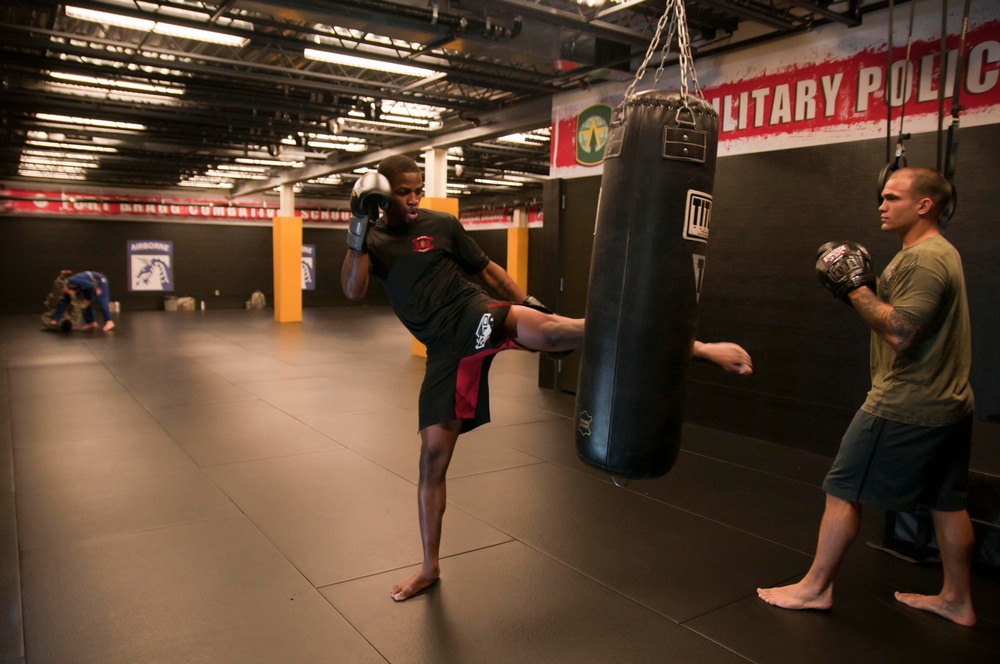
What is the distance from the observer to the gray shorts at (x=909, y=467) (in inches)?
88.4

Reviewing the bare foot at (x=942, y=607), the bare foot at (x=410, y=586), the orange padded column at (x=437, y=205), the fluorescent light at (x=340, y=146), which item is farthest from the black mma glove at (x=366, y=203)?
the fluorescent light at (x=340, y=146)

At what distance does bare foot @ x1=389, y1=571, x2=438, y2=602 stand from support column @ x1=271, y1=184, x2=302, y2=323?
38.9 ft

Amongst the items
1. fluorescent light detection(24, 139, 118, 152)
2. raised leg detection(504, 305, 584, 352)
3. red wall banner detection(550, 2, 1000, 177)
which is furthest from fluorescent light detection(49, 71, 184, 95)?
raised leg detection(504, 305, 584, 352)

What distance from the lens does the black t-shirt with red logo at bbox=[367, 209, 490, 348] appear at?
2.43 meters

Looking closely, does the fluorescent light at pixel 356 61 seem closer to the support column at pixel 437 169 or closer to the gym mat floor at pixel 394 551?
the support column at pixel 437 169

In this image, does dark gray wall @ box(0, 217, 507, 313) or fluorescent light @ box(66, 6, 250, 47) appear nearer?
fluorescent light @ box(66, 6, 250, 47)

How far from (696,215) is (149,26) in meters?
5.34

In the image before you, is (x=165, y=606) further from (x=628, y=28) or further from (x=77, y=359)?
(x=77, y=359)

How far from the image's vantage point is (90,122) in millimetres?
9141

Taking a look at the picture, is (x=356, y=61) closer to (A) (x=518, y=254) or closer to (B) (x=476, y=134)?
(B) (x=476, y=134)

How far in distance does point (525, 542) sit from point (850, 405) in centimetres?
262

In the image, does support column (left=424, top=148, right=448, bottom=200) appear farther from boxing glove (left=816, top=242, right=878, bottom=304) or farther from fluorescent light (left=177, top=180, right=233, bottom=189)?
fluorescent light (left=177, top=180, right=233, bottom=189)

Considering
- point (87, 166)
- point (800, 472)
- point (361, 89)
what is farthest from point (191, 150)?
point (800, 472)

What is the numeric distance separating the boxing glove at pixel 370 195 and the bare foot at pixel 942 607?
2.38m
